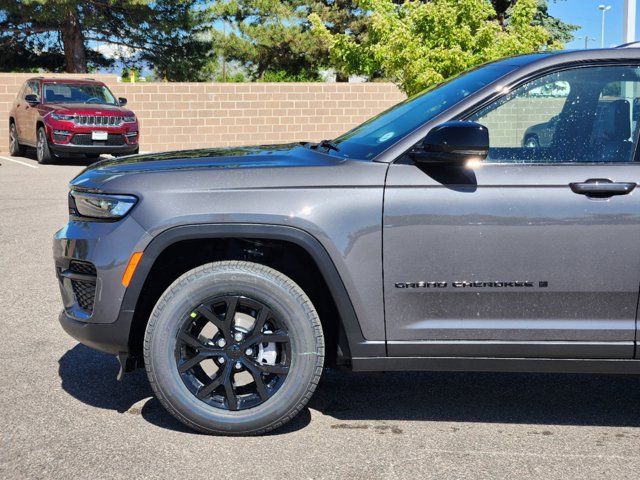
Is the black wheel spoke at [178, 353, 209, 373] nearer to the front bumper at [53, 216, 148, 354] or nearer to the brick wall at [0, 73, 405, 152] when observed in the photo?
the front bumper at [53, 216, 148, 354]

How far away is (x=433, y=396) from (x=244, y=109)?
877 inches

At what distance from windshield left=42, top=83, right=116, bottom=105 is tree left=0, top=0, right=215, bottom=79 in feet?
33.3

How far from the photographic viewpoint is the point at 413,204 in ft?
13.4

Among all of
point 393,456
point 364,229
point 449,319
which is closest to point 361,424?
point 393,456

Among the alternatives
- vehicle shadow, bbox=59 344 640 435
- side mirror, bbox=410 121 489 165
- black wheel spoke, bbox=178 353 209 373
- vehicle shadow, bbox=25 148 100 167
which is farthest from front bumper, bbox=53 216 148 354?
vehicle shadow, bbox=25 148 100 167

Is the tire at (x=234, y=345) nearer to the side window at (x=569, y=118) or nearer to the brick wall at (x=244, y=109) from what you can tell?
the side window at (x=569, y=118)

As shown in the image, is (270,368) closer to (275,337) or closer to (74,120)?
(275,337)

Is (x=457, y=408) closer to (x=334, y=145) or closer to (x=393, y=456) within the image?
(x=393, y=456)

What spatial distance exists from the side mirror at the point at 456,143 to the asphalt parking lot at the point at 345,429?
4.27ft

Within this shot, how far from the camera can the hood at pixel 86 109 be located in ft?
62.4

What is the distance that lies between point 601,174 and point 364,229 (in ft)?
3.53

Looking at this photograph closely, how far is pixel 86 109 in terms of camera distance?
19141 mm

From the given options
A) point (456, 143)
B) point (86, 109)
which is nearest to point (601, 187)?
point (456, 143)

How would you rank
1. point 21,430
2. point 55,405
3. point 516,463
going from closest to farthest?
1. point 516,463
2. point 21,430
3. point 55,405
